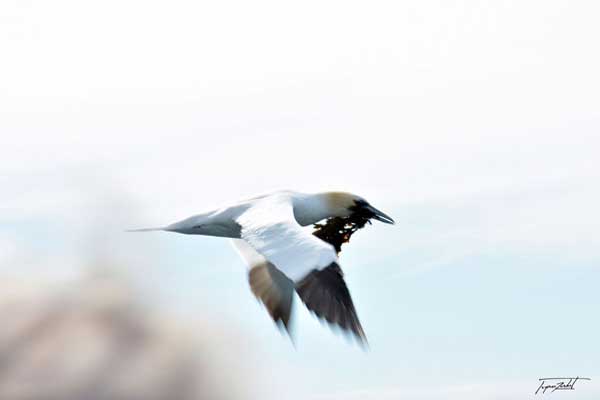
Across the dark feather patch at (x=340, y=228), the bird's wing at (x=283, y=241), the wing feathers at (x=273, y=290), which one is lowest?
the wing feathers at (x=273, y=290)

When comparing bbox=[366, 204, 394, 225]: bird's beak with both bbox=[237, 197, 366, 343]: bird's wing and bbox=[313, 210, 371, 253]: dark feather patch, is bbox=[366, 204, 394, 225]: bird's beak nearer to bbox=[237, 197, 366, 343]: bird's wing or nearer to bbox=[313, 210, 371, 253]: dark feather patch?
bbox=[313, 210, 371, 253]: dark feather patch

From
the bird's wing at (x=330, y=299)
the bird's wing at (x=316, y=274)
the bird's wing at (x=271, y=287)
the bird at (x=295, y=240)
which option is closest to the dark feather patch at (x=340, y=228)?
the bird at (x=295, y=240)

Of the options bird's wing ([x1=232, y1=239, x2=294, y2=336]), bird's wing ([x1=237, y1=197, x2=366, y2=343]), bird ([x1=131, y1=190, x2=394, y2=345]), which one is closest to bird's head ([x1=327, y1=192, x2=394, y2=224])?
bird ([x1=131, y1=190, x2=394, y2=345])

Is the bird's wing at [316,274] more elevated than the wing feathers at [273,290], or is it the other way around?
the bird's wing at [316,274]

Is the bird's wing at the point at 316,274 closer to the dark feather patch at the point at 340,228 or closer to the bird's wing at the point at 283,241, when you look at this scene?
the bird's wing at the point at 283,241

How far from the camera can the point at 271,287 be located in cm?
2641

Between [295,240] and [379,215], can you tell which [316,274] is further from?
[379,215]

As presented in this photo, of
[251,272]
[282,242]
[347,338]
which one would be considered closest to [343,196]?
[251,272]

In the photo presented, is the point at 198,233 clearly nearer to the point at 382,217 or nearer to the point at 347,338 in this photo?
the point at 382,217

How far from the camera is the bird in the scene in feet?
62.0

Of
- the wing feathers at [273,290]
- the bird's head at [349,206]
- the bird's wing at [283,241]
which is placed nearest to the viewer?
the bird's wing at [283,241]

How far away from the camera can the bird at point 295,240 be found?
62.0 ft

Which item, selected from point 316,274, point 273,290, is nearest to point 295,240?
point 316,274

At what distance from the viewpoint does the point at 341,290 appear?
19.0 metres
